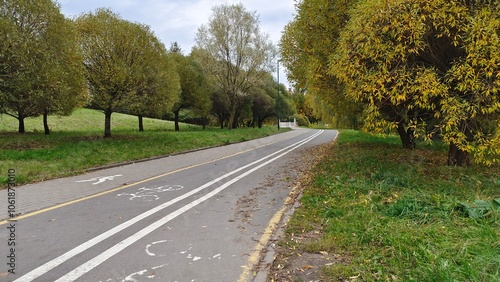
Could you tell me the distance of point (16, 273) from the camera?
377cm

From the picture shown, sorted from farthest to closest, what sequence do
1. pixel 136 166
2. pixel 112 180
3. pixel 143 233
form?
pixel 136 166 → pixel 112 180 → pixel 143 233

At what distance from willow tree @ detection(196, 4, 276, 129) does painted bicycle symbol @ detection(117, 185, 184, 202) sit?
2543 centimetres

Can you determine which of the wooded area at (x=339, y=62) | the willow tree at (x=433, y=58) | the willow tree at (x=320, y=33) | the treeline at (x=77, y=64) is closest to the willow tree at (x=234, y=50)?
the wooded area at (x=339, y=62)

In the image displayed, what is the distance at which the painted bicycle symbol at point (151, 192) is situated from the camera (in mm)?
7521

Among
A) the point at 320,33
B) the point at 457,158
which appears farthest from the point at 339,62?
the point at 457,158

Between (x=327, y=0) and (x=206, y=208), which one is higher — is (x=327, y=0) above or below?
above

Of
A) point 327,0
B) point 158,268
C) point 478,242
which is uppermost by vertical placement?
point 327,0

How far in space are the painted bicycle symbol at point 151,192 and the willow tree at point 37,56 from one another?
9096 mm

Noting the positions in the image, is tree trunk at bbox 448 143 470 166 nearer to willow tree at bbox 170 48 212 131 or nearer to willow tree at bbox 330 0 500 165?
willow tree at bbox 330 0 500 165

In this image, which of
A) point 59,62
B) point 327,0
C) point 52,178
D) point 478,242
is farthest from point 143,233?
point 59,62

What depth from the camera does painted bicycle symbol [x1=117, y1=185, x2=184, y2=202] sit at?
752 centimetres

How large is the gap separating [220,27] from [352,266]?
3105 centimetres

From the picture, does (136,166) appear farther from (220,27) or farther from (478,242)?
(220,27)

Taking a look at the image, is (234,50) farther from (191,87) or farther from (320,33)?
(320,33)
